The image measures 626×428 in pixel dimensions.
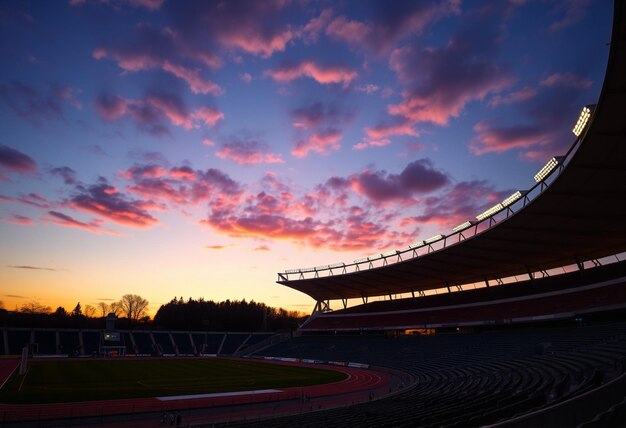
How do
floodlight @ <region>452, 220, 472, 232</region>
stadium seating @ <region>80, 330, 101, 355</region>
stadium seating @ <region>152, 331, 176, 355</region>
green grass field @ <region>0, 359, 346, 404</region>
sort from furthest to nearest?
stadium seating @ <region>152, 331, 176, 355</region>
stadium seating @ <region>80, 330, 101, 355</region>
floodlight @ <region>452, 220, 472, 232</region>
green grass field @ <region>0, 359, 346, 404</region>

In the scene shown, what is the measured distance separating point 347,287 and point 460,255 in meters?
30.9

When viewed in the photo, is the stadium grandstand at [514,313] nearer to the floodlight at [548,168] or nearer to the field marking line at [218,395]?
the floodlight at [548,168]

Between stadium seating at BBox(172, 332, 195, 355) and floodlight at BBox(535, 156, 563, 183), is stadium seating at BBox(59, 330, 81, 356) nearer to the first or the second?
stadium seating at BBox(172, 332, 195, 355)

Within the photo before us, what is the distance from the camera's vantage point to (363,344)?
66.8 m

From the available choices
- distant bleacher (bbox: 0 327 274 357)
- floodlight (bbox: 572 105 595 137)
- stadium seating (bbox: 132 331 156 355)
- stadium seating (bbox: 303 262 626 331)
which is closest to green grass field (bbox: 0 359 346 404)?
distant bleacher (bbox: 0 327 274 357)

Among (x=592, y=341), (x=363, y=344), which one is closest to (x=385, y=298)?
(x=363, y=344)

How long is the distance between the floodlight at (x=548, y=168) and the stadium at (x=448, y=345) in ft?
0.34

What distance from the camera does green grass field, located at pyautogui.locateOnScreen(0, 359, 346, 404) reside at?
33656 millimetres

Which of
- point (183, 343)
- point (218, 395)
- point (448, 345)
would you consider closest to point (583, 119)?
point (218, 395)

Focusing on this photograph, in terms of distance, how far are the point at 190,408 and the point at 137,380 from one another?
58.4ft

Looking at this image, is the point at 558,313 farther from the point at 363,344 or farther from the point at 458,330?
the point at 363,344

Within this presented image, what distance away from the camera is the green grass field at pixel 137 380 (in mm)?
33656

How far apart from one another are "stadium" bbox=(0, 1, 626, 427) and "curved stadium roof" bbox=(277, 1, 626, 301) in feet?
0.34

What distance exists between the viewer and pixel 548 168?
86.4ft
